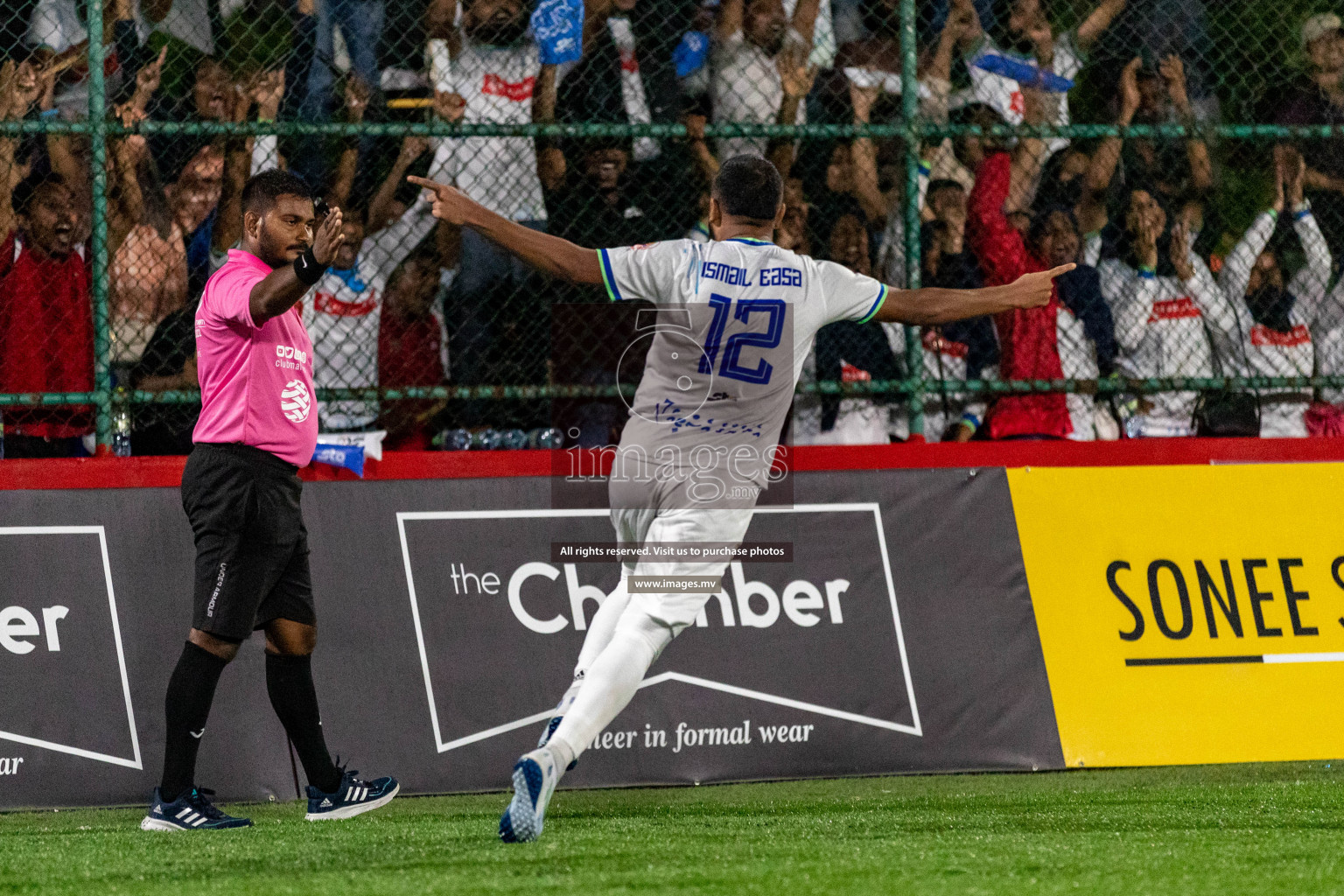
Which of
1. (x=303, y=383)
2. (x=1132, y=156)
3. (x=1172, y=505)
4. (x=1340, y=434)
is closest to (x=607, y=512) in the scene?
(x=303, y=383)

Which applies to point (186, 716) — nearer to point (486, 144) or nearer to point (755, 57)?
point (486, 144)

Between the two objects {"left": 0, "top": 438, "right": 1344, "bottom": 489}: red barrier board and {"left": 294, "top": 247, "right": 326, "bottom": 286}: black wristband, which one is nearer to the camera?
{"left": 294, "top": 247, "right": 326, "bottom": 286}: black wristband

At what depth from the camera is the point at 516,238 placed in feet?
14.6

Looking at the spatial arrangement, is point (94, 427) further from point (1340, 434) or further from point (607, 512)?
point (1340, 434)

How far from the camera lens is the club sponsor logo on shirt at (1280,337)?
7.51 m

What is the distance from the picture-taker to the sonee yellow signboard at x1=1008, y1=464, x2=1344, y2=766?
20.9ft

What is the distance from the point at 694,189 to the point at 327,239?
110 inches

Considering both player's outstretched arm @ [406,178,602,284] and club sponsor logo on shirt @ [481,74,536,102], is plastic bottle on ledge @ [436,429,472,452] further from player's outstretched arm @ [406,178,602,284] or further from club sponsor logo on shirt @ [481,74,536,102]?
player's outstretched arm @ [406,178,602,284]

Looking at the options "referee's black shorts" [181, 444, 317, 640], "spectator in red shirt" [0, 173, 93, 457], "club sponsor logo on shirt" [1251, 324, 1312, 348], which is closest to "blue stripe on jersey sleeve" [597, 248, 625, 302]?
"referee's black shorts" [181, 444, 317, 640]

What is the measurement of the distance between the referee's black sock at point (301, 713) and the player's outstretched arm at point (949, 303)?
2352mm

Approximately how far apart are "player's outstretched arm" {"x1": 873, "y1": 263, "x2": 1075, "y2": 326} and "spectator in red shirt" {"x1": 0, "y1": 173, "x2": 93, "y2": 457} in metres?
3.57

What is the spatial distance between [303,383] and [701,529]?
5.32 feet

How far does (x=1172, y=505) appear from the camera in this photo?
260 inches

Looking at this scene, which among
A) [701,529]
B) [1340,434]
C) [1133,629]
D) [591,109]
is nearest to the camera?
[701,529]
